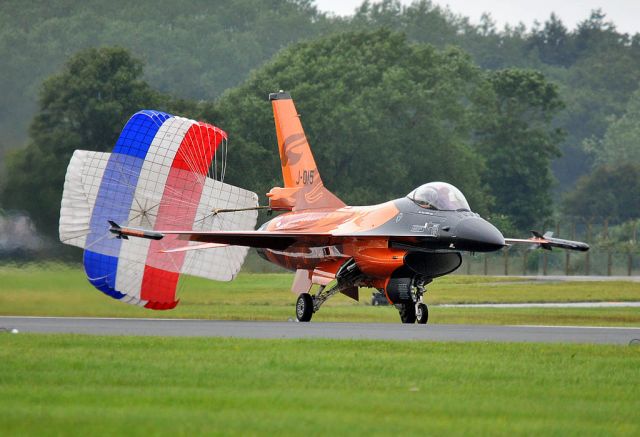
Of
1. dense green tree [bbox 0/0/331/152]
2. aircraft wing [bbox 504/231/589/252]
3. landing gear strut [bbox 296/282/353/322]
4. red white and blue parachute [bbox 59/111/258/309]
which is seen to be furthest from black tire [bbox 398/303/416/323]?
dense green tree [bbox 0/0/331/152]

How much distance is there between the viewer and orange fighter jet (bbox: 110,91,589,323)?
29234 mm

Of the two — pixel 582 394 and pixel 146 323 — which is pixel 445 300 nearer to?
pixel 146 323

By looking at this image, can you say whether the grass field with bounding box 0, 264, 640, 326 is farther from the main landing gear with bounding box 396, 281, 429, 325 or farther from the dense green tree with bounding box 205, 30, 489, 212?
the dense green tree with bounding box 205, 30, 489, 212

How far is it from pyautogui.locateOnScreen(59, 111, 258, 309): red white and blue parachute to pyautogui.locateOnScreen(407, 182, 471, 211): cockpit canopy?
18.4 ft

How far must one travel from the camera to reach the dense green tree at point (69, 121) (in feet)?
128

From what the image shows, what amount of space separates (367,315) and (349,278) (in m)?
5.05

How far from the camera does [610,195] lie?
105750 millimetres

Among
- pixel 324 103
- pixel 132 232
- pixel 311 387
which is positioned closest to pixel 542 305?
pixel 132 232

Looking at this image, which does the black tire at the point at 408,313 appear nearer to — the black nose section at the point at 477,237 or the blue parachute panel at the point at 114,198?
the black nose section at the point at 477,237

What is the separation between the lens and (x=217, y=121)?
76.1 metres

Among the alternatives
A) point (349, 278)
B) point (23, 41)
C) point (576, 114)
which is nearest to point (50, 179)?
point (349, 278)

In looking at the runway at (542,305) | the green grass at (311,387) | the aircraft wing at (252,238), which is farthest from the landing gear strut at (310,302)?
the runway at (542,305)

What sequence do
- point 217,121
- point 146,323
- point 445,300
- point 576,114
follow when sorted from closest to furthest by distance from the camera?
point 146,323 → point 445,300 → point 217,121 → point 576,114

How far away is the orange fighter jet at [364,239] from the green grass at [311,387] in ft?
23.0
